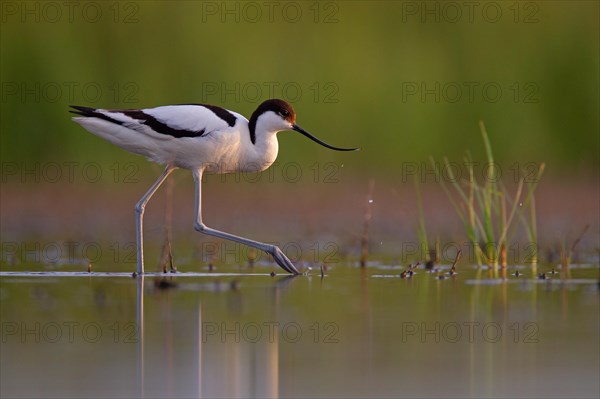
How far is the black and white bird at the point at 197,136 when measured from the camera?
9.16 m

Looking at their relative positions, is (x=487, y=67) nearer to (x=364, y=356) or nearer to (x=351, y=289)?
(x=351, y=289)

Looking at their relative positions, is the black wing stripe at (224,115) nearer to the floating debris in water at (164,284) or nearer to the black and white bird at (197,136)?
the black and white bird at (197,136)

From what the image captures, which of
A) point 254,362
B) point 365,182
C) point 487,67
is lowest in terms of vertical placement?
point 254,362

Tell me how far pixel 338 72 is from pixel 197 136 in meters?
6.60

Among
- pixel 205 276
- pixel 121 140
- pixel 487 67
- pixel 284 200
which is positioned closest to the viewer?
pixel 205 276

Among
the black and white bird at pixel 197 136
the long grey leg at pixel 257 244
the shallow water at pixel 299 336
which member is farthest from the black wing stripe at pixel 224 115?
the shallow water at pixel 299 336

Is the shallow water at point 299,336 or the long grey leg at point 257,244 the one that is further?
the long grey leg at point 257,244

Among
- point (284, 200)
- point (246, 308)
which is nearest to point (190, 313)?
point (246, 308)

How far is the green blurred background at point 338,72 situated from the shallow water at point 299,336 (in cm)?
649

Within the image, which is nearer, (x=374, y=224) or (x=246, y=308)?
(x=246, y=308)

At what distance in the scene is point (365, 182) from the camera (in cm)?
1509

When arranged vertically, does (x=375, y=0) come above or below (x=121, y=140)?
above

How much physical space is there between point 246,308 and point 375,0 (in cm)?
1021

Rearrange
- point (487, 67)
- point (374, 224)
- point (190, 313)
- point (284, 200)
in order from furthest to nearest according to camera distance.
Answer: point (487, 67)
point (284, 200)
point (374, 224)
point (190, 313)
